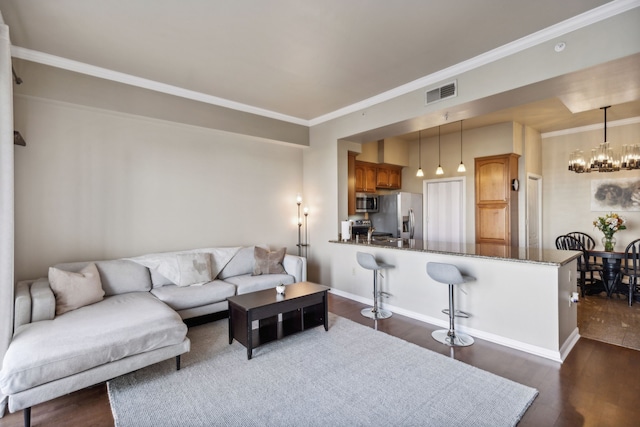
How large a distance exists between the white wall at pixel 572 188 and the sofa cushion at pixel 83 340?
6948mm

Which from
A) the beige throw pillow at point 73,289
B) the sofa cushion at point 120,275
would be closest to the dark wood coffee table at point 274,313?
the sofa cushion at point 120,275

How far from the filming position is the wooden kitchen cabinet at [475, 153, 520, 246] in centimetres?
549

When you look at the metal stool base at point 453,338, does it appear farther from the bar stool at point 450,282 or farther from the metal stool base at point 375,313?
the metal stool base at point 375,313

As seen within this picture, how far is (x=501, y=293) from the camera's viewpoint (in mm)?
3186

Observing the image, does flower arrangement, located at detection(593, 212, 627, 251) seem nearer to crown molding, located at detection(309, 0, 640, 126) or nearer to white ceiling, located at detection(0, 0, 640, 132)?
white ceiling, located at detection(0, 0, 640, 132)

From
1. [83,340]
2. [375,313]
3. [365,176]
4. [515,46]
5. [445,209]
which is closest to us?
[83,340]

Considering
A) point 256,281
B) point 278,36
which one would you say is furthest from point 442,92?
point 256,281

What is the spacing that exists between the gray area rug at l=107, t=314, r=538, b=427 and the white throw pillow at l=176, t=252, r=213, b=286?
2.86ft

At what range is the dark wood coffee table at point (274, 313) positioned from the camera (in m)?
2.98

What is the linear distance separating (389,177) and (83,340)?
19.6ft

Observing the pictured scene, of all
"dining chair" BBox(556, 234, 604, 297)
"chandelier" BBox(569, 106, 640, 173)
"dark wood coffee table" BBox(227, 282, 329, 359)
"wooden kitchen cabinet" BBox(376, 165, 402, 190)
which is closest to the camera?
"dark wood coffee table" BBox(227, 282, 329, 359)

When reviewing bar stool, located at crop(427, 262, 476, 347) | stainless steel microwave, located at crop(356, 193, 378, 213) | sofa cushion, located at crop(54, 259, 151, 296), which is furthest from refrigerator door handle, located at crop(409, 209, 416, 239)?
sofa cushion, located at crop(54, 259, 151, 296)

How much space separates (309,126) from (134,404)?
4529 millimetres

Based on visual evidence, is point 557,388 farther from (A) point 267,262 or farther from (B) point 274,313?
(A) point 267,262
